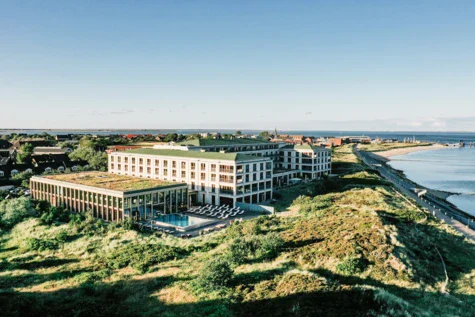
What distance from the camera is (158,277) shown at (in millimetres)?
36156

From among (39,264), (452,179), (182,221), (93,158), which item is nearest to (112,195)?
(182,221)

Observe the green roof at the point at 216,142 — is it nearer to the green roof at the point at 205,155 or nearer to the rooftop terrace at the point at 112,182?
the green roof at the point at 205,155

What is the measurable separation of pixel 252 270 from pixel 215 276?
4958mm

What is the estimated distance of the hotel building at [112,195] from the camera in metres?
61.4

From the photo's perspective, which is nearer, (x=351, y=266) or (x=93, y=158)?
(x=351, y=266)

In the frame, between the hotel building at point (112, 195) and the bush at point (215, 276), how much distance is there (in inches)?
1244

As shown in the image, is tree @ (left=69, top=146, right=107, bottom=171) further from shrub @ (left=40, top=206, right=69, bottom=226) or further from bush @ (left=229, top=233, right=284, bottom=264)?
bush @ (left=229, top=233, right=284, bottom=264)

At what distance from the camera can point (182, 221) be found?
201ft

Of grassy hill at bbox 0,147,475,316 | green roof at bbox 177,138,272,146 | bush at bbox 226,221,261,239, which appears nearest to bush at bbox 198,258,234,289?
grassy hill at bbox 0,147,475,316

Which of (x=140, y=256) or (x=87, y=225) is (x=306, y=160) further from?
(x=140, y=256)

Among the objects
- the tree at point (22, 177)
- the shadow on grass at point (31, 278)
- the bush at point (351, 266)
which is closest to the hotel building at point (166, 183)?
the tree at point (22, 177)

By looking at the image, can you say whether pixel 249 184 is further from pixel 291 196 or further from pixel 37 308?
pixel 37 308

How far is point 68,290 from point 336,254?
26.7 m

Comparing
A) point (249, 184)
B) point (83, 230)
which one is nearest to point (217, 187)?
point (249, 184)
